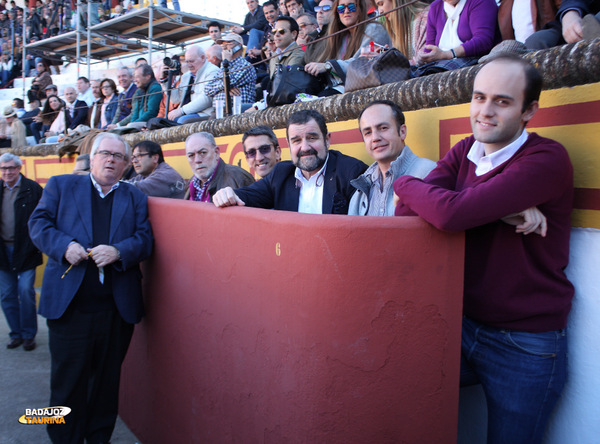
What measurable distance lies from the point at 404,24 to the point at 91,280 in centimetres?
295

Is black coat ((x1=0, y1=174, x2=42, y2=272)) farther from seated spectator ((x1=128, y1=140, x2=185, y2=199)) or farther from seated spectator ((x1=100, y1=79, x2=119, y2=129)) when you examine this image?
seated spectator ((x1=100, y1=79, x2=119, y2=129))

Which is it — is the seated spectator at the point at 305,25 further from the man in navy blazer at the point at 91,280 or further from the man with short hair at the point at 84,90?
the man with short hair at the point at 84,90

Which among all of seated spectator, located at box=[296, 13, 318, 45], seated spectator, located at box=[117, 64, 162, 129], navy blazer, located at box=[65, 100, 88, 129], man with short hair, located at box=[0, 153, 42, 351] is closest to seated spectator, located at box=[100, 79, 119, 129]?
navy blazer, located at box=[65, 100, 88, 129]

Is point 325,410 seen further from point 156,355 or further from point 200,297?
point 156,355

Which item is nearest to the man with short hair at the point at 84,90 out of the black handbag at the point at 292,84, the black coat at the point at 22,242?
the black coat at the point at 22,242

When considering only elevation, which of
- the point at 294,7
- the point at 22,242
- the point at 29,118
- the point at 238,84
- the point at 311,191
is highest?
the point at 294,7

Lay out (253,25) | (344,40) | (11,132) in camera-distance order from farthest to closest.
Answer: (11,132)
(253,25)
(344,40)

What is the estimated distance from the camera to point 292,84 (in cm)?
421

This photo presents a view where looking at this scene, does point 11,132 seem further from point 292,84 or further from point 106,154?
point 106,154

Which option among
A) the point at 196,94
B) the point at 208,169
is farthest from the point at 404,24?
the point at 196,94

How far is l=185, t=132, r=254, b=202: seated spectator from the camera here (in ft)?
11.5

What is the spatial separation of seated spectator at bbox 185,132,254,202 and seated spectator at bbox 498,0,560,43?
1971 mm

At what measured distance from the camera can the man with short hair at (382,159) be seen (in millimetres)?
2303

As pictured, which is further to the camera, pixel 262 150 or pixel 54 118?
pixel 54 118
